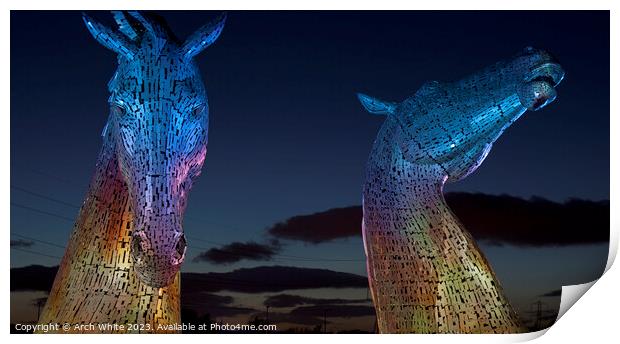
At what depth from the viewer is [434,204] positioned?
3.62m

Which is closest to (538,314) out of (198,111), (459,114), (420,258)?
(420,258)

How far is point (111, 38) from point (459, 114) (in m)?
1.38

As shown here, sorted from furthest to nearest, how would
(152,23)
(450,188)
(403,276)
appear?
(450,188) → (403,276) → (152,23)

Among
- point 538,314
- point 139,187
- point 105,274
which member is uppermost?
point 139,187

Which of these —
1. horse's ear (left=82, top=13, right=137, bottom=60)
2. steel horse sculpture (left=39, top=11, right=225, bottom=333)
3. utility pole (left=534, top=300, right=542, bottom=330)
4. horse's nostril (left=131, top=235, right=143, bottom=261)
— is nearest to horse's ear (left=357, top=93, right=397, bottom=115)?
steel horse sculpture (left=39, top=11, right=225, bottom=333)

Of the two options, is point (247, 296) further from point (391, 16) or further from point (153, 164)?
point (153, 164)

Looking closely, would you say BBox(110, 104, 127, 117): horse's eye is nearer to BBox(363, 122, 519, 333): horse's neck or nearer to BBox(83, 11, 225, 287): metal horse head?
BBox(83, 11, 225, 287): metal horse head

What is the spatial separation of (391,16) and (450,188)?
0.99 m

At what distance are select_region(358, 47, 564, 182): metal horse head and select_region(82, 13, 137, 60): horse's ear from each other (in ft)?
3.42

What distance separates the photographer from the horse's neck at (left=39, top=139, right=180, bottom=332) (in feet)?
10.6

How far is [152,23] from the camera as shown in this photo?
Result: 3182 millimetres

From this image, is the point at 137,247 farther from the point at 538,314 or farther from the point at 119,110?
the point at 538,314

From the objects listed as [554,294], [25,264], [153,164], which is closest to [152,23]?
[153,164]
